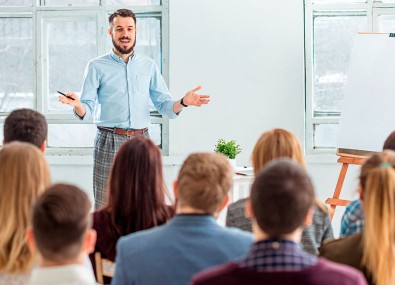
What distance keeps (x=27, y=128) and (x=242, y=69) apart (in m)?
3.09

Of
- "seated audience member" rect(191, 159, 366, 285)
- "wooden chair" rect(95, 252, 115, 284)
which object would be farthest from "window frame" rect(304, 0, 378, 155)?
"seated audience member" rect(191, 159, 366, 285)

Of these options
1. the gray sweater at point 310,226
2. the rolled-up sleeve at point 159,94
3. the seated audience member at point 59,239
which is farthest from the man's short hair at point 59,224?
the rolled-up sleeve at point 159,94

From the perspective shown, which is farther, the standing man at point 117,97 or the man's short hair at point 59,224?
the standing man at point 117,97

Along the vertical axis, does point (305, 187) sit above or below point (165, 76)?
below

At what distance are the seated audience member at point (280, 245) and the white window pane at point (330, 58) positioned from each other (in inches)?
179

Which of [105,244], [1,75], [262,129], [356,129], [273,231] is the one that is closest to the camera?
[273,231]

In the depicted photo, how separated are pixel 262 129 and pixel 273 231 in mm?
4367

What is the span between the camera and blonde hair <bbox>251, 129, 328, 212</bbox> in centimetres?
284

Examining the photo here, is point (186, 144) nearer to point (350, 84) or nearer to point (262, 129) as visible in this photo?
point (262, 129)

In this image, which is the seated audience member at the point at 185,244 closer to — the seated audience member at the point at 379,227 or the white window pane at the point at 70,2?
the seated audience member at the point at 379,227

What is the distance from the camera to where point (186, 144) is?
6051 mm

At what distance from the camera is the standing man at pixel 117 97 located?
207 inches

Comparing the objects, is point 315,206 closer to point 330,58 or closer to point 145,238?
point 145,238

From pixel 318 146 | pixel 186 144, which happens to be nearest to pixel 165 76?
pixel 186 144
